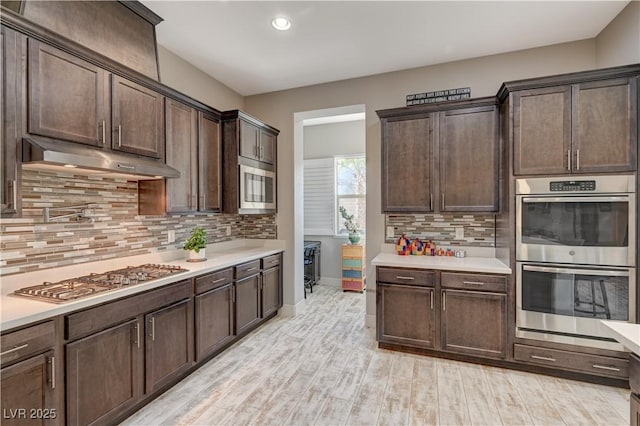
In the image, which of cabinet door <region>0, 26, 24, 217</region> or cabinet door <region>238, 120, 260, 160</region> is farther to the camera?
cabinet door <region>238, 120, 260, 160</region>

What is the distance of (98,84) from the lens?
2.12 m

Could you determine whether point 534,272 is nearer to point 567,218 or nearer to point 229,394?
point 567,218

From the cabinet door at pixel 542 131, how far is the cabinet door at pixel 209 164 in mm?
2872

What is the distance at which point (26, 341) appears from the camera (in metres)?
1.52

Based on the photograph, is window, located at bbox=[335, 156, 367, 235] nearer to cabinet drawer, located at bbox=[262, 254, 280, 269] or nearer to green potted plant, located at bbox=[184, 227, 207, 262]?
cabinet drawer, located at bbox=[262, 254, 280, 269]

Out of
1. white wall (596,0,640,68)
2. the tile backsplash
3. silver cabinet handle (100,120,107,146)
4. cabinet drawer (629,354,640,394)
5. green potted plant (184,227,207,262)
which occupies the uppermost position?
white wall (596,0,640,68)

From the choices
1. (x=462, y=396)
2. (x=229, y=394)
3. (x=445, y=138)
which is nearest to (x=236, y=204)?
(x=229, y=394)

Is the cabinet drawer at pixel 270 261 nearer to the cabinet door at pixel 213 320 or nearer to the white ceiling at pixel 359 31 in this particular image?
the cabinet door at pixel 213 320

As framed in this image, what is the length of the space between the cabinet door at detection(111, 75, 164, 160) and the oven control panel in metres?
3.28

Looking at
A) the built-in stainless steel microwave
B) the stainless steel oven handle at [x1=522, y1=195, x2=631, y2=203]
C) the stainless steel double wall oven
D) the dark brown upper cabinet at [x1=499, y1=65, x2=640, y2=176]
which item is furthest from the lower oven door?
the built-in stainless steel microwave

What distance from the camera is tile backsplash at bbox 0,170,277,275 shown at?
1.97m

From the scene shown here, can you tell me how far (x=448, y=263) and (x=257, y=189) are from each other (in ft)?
7.40

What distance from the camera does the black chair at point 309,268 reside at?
5367 millimetres

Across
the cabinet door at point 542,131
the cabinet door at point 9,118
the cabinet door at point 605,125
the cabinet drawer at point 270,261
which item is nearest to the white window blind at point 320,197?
the cabinet drawer at point 270,261
